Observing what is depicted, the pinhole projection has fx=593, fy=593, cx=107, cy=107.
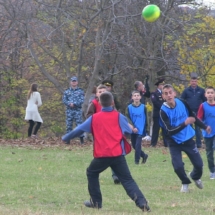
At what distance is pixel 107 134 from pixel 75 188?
102 inches

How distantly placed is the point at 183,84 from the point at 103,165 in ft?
58.7

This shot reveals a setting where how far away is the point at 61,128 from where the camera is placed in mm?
35531

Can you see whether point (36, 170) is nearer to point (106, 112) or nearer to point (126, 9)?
point (106, 112)

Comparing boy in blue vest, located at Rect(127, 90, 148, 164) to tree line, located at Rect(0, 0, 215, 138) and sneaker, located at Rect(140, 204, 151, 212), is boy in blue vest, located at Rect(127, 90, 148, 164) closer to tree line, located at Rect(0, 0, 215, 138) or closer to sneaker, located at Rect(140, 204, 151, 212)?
tree line, located at Rect(0, 0, 215, 138)

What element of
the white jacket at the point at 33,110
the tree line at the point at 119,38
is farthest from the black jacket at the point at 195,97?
the white jacket at the point at 33,110

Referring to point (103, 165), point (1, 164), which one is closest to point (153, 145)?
point (1, 164)

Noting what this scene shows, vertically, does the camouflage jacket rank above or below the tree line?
below

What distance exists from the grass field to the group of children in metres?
0.30

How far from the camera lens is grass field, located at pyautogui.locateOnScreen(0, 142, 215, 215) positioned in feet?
26.5

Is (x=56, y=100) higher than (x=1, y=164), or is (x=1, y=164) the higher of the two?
(x=56, y=100)

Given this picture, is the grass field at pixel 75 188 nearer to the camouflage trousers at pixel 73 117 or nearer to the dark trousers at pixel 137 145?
the dark trousers at pixel 137 145

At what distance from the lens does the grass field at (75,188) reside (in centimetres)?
808

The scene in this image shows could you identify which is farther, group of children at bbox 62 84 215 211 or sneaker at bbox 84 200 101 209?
sneaker at bbox 84 200 101 209

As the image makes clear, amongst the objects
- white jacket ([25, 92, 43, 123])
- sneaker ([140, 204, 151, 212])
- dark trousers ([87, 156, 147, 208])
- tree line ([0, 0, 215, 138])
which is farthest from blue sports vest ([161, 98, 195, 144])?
white jacket ([25, 92, 43, 123])
